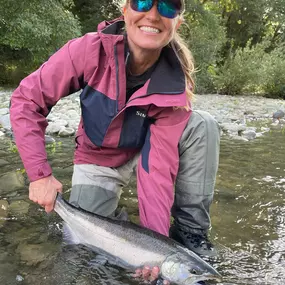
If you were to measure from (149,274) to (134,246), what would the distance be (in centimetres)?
17

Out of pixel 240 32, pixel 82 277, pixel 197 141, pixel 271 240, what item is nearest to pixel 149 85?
→ pixel 197 141

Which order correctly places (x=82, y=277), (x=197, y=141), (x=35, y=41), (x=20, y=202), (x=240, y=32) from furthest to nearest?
(x=240, y=32) → (x=35, y=41) → (x=20, y=202) → (x=197, y=141) → (x=82, y=277)

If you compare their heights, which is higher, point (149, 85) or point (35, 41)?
point (149, 85)

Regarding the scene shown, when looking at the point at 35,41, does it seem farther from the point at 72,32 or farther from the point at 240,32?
→ the point at 240,32

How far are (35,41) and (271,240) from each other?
39.3ft

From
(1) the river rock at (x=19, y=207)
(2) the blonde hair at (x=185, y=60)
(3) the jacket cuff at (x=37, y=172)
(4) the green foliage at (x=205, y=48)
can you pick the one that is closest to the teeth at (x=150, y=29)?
(2) the blonde hair at (x=185, y=60)

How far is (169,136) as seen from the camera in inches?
114

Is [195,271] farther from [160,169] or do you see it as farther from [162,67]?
[162,67]

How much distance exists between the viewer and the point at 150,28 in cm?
277

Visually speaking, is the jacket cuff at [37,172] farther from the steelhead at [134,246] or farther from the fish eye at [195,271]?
the fish eye at [195,271]

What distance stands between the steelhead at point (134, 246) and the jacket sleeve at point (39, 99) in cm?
30

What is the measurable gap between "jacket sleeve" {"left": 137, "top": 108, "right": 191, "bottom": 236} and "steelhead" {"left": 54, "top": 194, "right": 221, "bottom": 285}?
23cm

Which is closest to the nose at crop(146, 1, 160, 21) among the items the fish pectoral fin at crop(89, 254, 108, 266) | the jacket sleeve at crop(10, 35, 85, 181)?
the jacket sleeve at crop(10, 35, 85, 181)

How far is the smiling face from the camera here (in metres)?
2.75
